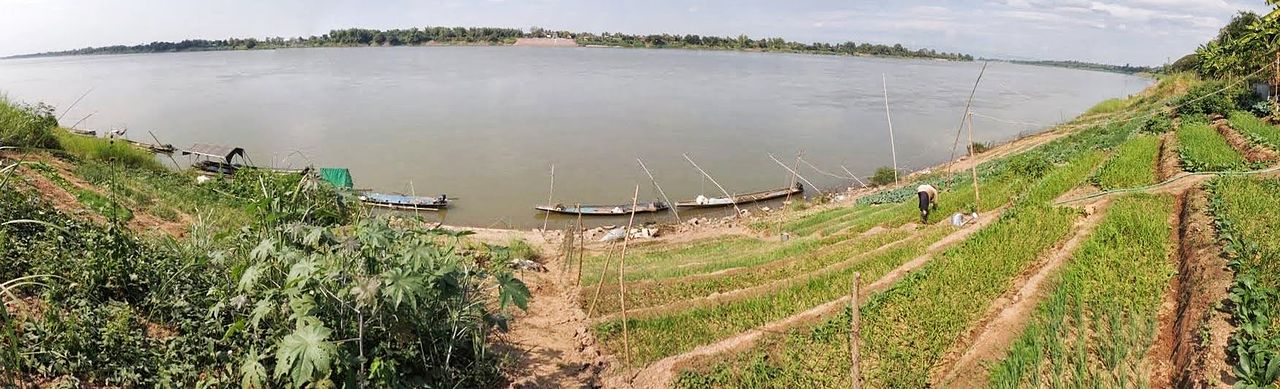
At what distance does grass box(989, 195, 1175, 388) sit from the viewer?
486cm

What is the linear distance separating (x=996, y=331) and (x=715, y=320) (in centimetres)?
276

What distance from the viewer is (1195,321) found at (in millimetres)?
5098

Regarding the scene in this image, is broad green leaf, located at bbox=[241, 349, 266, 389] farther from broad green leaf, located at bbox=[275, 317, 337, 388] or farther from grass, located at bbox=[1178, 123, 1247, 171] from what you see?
grass, located at bbox=[1178, 123, 1247, 171]

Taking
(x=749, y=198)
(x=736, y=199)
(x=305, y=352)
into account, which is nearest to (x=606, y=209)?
(x=736, y=199)

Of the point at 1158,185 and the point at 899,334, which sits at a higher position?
the point at 1158,185

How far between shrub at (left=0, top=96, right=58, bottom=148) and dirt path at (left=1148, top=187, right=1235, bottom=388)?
51.9 ft

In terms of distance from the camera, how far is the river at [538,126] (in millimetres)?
25172

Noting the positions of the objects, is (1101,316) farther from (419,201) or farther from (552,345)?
(419,201)

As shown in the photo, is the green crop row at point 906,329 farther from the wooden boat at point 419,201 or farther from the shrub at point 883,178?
the shrub at point 883,178

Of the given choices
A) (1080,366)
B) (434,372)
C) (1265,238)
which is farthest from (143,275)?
(1265,238)

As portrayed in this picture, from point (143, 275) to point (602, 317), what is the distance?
4.40 m

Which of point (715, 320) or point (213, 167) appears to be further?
point (213, 167)

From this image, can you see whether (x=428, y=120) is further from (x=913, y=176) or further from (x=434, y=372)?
(x=434, y=372)

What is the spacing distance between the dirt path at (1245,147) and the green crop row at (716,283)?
6630mm
